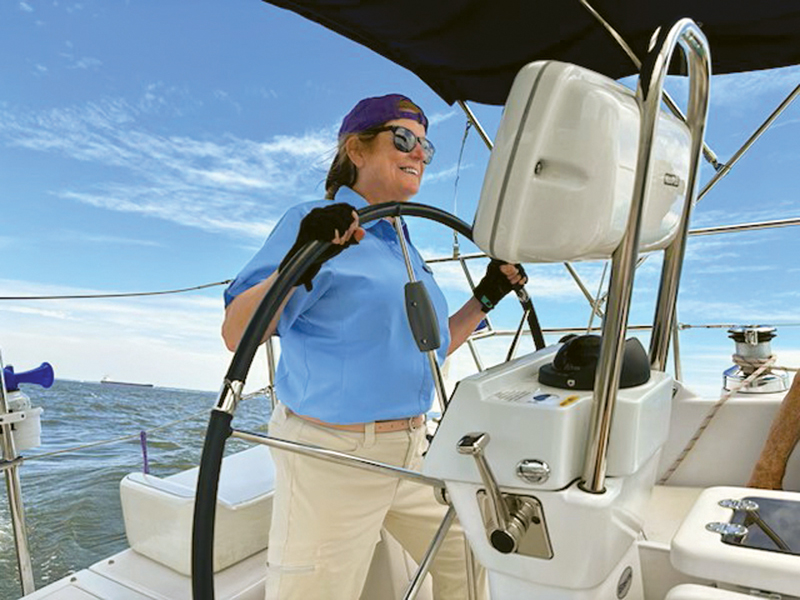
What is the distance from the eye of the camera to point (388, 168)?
1.09 meters

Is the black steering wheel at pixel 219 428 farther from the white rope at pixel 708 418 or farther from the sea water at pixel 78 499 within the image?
the white rope at pixel 708 418

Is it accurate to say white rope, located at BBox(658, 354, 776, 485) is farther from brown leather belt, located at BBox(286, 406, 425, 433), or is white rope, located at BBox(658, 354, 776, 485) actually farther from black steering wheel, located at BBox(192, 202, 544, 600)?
black steering wheel, located at BBox(192, 202, 544, 600)

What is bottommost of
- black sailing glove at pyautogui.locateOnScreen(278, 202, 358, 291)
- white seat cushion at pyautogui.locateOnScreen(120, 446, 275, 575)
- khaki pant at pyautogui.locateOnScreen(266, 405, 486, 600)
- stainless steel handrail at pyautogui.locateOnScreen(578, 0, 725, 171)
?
white seat cushion at pyautogui.locateOnScreen(120, 446, 275, 575)

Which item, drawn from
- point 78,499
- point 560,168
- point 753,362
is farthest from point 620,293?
point 78,499

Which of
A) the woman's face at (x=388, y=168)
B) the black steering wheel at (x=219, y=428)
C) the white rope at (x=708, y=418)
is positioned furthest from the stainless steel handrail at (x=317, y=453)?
the white rope at (x=708, y=418)

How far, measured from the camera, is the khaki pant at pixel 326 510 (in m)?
0.98

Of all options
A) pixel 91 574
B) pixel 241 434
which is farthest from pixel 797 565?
pixel 91 574

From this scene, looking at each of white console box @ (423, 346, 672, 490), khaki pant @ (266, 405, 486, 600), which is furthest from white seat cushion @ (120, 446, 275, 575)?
white console box @ (423, 346, 672, 490)

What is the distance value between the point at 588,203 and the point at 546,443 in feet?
0.71

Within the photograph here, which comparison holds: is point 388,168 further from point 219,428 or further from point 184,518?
point 184,518

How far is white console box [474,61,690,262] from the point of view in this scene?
1.63 feet

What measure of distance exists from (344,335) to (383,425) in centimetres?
17

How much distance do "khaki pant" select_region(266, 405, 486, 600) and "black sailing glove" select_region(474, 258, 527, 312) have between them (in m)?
0.35

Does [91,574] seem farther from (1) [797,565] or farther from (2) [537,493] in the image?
(1) [797,565]
